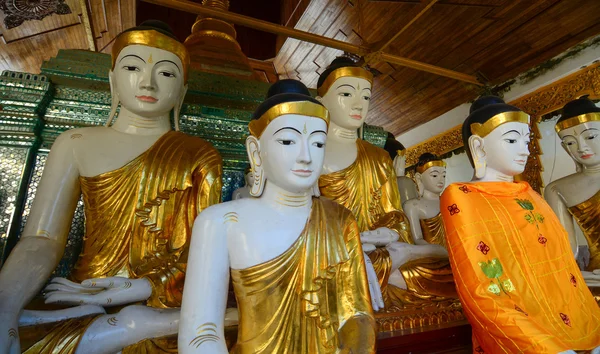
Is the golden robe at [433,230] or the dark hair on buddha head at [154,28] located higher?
the dark hair on buddha head at [154,28]

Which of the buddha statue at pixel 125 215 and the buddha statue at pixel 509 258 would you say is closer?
the buddha statue at pixel 125 215

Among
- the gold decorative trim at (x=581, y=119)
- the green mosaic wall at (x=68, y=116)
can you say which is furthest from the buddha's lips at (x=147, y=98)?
the gold decorative trim at (x=581, y=119)

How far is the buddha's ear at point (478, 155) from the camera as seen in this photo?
188 cm

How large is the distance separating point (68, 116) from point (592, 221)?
3.41 meters

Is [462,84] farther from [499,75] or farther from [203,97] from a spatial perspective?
[203,97]

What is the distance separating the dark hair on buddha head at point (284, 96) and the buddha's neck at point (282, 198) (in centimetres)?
27

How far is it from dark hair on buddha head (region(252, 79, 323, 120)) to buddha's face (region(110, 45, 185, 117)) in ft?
2.16

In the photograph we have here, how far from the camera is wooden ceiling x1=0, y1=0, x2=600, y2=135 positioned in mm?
4438

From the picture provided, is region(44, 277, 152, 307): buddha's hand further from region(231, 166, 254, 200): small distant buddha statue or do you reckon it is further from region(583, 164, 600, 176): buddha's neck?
region(583, 164, 600, 176): buddha's neck

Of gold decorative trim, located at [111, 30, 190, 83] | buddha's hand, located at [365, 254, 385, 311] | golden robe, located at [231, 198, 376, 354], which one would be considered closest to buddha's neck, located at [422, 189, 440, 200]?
buddha's hand, located at [365, 254, 385, 311]

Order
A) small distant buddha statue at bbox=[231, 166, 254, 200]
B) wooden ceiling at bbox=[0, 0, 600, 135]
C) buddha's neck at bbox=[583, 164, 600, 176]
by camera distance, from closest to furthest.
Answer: small distant buddha statue at bbox=[231, 166, 254, 200]
buddha's neck at bbox=[583, 164, 600, 176]
wooden ceiling at bbox=[0, 0, 600, 135]

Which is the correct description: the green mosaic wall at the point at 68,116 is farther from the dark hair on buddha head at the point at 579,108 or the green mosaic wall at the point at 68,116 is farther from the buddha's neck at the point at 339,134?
the dark hair on buddha head at the point at 579,108

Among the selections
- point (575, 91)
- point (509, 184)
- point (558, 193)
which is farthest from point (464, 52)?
point (509, 184)

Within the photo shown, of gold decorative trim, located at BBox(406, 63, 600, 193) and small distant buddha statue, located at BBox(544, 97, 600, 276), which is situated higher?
gold decorative trim, located at BBox(406, 63, 600, 193)
